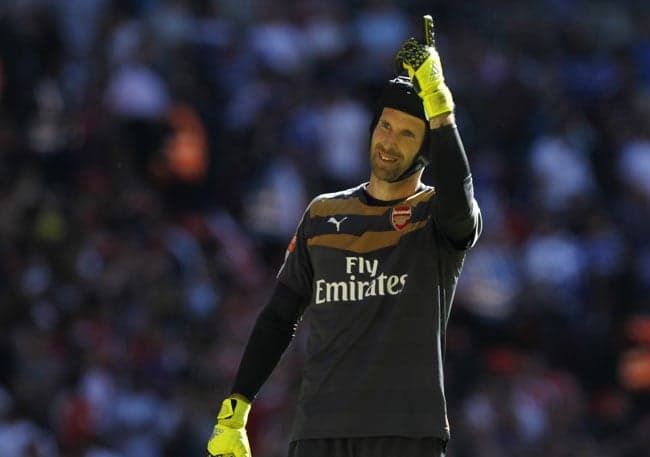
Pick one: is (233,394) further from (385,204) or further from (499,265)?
(499,265)

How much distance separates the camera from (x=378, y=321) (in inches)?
205

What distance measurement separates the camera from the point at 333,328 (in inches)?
207

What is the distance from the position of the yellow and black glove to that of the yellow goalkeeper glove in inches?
47.4

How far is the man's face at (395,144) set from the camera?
531 centimetres

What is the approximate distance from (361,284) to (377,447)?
52 cm

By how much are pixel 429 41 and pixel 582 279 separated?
730 cm

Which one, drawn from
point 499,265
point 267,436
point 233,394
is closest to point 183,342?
point 267,436

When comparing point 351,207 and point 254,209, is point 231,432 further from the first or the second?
point 254,209

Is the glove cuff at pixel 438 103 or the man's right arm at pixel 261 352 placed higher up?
the glove cuff at pixel 438 103

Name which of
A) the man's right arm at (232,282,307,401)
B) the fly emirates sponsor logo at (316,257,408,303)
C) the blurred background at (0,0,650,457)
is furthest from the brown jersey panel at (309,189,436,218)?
the blurred background at (0,0,650,457)

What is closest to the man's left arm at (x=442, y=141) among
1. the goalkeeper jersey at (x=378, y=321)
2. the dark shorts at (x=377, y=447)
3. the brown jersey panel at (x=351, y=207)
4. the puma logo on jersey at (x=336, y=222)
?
the goalkeeper jersey at (x=378, y=321)

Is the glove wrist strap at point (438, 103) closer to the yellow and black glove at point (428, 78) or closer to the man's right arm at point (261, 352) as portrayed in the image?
Answer: the yellow and black glove at point (428, 78)

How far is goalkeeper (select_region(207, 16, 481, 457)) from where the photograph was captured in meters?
5.06

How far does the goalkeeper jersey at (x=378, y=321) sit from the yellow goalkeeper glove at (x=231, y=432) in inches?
9.6
